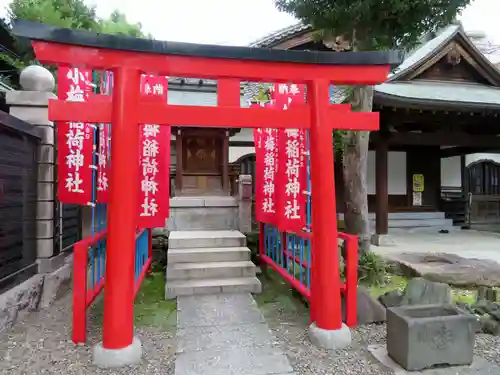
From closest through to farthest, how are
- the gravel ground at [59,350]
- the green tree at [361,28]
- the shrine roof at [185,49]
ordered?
the shrine roof at [185,49]
the gravel ground at [59,350]
the green tree at [361,28]

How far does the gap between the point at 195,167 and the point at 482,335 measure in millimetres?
9157

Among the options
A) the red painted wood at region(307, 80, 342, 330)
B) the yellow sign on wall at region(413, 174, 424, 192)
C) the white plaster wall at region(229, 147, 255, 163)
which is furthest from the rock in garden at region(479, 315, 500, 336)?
the white plaster wall at region(229, 147, 255, 163)

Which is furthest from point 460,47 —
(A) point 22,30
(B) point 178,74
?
(A) point 22,30

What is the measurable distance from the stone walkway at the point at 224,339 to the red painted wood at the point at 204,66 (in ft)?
10.0

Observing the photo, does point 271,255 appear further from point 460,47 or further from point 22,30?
point 460,47

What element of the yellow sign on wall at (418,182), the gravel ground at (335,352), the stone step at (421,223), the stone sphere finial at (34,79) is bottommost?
the gravel ground at (335,352)

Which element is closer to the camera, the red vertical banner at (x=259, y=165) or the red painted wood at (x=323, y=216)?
the red painted wood at (x=323, y=216)

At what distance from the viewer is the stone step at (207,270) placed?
5.70 m

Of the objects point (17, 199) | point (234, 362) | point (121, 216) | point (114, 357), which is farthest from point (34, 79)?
point (234, 362)

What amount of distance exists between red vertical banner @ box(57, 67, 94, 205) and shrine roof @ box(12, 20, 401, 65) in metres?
1.68

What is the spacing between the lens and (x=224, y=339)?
4039mm

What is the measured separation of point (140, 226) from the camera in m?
5.48

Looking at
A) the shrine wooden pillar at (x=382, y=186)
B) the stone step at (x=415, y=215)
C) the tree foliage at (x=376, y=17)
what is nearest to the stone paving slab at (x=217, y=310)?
the tree foliage at (x=376, y=17)

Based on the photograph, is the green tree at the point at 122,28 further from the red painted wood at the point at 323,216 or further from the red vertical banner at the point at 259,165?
the red painted wood at the point at 323,216
